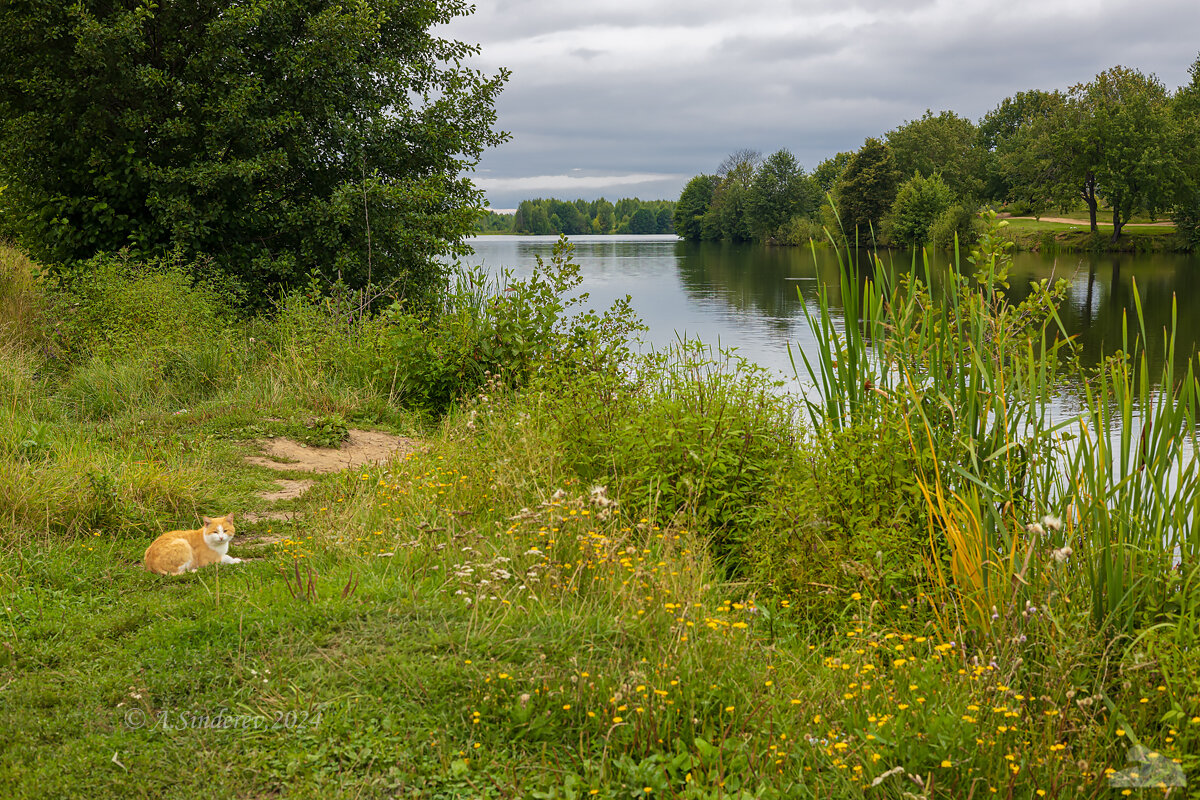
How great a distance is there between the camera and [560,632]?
3381 millimetres

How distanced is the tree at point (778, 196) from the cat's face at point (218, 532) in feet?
273

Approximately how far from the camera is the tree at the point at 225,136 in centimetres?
1198

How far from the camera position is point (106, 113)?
12.1 meters

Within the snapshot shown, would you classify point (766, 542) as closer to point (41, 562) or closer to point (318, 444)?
point (41, 562)

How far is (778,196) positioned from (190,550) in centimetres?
8652

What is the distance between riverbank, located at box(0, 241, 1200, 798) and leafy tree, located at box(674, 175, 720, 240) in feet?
332

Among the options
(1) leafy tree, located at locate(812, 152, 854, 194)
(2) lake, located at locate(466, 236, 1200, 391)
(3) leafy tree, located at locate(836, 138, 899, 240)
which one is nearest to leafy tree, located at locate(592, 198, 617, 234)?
(1) leafy tree, located at locate(812, 152, 854, 194)

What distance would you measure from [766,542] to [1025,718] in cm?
180

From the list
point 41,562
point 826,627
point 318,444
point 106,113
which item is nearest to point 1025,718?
point 826,627

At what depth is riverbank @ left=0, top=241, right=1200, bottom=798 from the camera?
9.12 feet

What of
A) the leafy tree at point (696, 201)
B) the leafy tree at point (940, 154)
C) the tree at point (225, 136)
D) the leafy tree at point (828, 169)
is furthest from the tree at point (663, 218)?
the tree at point (225, 136)

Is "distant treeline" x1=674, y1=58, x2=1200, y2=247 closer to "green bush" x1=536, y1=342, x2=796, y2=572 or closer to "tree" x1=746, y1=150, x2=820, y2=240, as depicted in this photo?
"tree" x1=746, y1=150, x2=820, y2=240

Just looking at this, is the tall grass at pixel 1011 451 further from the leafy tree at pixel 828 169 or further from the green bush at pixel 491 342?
the leafy tree at pixel 828 169

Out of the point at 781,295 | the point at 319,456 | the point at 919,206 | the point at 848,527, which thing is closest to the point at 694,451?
the point at 848,527
